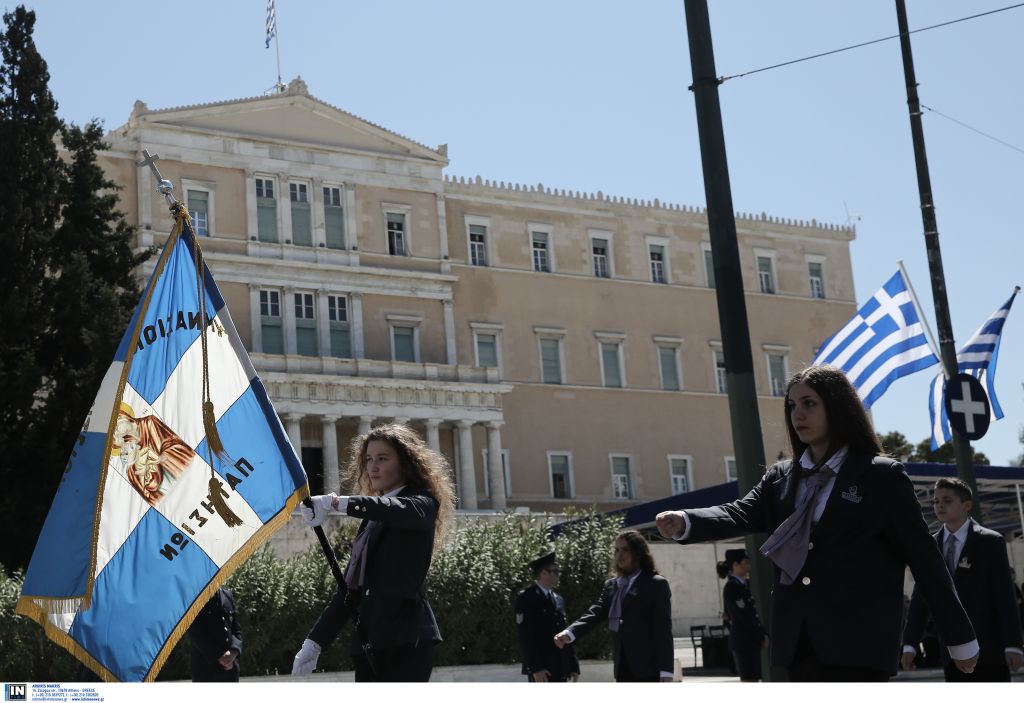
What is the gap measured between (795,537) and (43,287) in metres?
26.8

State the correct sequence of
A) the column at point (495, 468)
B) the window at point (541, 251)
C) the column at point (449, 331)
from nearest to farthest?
1. the column at point (495, 468)
2. the column at point (449, 331)
3. the window at point (541, 251)

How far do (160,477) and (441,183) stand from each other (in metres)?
40.9

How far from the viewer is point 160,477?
614 centimetres

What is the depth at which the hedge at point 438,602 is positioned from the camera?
14.9 meters

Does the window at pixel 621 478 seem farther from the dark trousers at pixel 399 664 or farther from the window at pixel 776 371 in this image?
the dark trousers at pixel 399 664

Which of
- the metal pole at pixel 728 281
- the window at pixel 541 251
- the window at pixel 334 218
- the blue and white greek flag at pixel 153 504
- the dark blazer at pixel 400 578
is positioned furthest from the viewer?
the window at pixel 541 251

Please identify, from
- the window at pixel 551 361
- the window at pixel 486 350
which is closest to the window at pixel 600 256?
the window at pixel 551 361

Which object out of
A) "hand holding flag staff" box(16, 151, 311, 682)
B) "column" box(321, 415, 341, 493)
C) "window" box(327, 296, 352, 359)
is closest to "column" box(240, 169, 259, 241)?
"window" box(327, 296, 352, 359)

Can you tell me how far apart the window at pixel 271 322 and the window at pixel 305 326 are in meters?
0.51

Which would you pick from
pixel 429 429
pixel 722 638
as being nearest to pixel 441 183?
pixel 429 429

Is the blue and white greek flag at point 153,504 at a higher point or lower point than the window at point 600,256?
lower

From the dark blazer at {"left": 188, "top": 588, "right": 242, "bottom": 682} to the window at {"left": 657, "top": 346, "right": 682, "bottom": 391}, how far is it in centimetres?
4152
